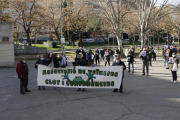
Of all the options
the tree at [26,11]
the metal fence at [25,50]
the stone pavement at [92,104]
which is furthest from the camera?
the tree at [26,11]

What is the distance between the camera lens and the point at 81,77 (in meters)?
8.89

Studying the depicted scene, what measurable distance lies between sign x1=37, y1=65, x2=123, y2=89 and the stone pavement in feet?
1.16

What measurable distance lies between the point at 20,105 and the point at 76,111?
2095mm

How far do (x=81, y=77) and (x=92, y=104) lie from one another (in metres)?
2.00

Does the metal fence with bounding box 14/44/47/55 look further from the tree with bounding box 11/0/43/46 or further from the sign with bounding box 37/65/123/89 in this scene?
the sign with bounding box 37/65/123/89

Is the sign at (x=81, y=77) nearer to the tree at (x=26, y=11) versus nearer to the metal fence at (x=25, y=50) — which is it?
the metal fence at (x=25, y=50)

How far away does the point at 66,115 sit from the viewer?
6035mm

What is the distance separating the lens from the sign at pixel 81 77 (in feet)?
28.7

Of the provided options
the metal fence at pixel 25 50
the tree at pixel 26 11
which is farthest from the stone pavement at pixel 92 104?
the tree at pixel 26 11

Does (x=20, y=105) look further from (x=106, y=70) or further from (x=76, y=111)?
(x=106, y=70)

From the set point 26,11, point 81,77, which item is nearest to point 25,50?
point 26,11

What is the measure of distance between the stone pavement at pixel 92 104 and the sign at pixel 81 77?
0.35 meters

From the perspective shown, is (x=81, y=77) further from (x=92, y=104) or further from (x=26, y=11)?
(x=26, y=11)

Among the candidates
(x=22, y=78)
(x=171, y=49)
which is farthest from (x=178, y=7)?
(x=22, y=78)
